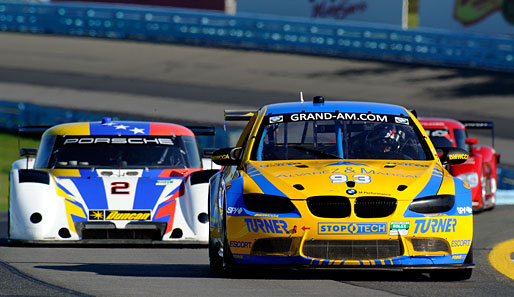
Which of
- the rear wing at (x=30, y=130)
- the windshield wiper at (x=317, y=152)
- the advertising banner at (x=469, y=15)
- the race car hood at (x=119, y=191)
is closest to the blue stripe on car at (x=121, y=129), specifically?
the rear wing at (x=30, y=130)

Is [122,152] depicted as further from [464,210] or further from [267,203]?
[464,210]

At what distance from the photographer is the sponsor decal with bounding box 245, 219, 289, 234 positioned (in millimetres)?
8242

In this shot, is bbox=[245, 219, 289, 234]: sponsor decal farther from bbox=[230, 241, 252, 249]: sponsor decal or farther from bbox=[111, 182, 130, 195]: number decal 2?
bbox=[111, 182, 130, 195]: number decal 2

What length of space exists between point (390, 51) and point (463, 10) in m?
11.4

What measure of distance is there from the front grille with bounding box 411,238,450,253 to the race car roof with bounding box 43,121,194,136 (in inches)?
203

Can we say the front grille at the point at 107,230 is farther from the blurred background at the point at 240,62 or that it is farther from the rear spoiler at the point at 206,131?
the blurred background at the point at 240,62

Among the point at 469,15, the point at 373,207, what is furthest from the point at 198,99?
the point at 373,207

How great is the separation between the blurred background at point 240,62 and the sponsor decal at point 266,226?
14.2 meters

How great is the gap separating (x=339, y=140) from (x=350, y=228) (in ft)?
4.45

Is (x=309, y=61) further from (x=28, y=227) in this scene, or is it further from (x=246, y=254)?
(x=246, y=254)

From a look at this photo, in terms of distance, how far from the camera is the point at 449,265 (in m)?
8.38

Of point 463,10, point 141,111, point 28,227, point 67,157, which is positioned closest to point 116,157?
point 67,157

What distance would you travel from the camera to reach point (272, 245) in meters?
8.31

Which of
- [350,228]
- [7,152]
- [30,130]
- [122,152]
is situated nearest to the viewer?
[350,228]
